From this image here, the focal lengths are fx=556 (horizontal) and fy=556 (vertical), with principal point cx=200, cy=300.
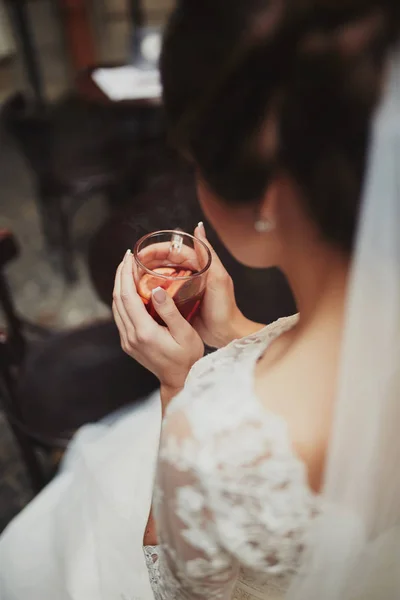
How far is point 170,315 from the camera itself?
2.37 ft

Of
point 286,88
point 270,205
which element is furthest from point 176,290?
point 286,88

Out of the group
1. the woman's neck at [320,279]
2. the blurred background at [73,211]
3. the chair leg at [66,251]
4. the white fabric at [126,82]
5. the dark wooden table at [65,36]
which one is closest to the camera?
the woman's neck at [320,279]

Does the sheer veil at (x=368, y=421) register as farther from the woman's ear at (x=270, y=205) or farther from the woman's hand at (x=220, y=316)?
the woman's hand at (x=220, y=316)

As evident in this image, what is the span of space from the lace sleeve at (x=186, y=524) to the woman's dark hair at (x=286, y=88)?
251mm

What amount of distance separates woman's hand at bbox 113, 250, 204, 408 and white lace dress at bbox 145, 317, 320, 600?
0.40ft

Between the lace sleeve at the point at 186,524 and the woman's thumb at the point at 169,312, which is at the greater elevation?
the woman's thumb at the point at 169,312

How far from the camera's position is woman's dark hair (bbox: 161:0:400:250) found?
41 centimetres

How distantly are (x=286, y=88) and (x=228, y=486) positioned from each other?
0.37m

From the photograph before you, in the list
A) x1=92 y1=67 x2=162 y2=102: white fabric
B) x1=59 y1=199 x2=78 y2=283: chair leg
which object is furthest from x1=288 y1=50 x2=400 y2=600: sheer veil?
x1=59 y1=199 x2=78 y2=283: chair leg

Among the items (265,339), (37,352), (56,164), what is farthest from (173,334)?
(56,164)

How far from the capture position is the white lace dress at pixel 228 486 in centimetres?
54

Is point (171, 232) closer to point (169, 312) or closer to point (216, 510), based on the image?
point (169, 312)

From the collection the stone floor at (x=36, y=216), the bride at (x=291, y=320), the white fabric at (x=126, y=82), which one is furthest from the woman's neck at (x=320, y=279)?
the white fabric at (x=126, y=82)

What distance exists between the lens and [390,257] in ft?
1.71
